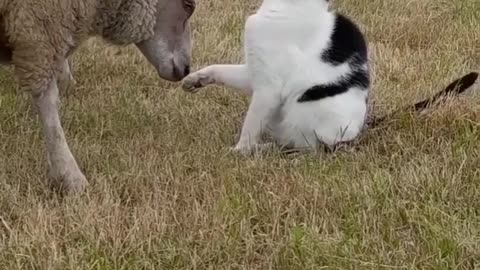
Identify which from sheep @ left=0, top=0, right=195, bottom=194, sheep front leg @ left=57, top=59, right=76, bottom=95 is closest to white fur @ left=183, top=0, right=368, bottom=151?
sheep @ left=0, top=0, right=195, bottom=194

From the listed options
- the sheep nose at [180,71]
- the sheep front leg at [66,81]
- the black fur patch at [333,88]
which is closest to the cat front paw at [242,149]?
the black fur patch at [333,88]

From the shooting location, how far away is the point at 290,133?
481cm

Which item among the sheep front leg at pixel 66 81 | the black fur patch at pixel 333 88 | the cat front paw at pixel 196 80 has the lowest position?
the sheep front leg at pixel 66 81

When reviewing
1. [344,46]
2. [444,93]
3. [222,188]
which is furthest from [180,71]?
[444,93]

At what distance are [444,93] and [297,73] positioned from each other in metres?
1.01

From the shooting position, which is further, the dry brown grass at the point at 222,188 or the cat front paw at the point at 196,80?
the cat front paw at the point at 196,80

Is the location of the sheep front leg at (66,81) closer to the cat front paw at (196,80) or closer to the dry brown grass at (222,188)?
the dry brown grass at (222,188)

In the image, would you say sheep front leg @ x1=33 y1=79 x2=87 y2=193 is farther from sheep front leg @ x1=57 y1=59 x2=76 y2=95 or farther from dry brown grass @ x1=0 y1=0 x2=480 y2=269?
sheep front leg @ x1=57 y1=59 x2=76 y2=95

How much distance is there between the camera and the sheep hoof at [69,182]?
4.41 meters

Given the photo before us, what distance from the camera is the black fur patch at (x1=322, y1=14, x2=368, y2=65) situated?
472 centimetres

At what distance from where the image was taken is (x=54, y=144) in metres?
4.54

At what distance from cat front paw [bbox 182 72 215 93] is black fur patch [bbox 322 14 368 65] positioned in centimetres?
75

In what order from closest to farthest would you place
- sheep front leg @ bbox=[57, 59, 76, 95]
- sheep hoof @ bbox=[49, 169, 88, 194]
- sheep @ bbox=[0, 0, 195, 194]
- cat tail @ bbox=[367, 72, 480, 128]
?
sheep @ bbox=[0, 0, 195, 194], sheep hoof @ bbox=[49, 169, 88, 194], cat tail @ bbox=[367, 72, 480, 128], sheep front leg @ bbox=[57, 59, 76, 95]

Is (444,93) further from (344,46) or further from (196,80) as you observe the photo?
(196,80)
